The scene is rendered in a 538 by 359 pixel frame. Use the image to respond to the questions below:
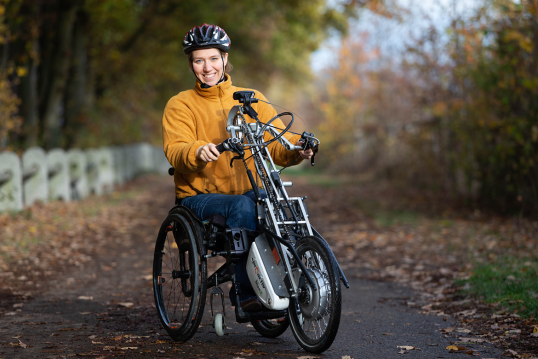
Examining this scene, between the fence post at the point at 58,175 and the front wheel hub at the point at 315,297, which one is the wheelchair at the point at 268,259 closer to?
the front wheel hub at the point at 315,297

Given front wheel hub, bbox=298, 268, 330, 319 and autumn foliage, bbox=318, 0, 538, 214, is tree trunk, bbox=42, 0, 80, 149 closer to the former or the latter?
autumn foliage, bbox=318, 0, 538, 214

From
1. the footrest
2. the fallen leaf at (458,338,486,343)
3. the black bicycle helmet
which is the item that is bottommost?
the fallen leaf at (458,338,486,343)

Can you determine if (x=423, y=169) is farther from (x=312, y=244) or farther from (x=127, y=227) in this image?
(x=312, y=244)

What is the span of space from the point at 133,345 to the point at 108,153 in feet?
48.1

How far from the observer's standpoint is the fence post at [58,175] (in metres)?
13.4

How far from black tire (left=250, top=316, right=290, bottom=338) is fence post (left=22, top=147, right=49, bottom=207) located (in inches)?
319

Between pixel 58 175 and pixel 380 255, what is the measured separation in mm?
7904

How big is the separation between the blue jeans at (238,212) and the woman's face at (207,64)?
0.85 meters

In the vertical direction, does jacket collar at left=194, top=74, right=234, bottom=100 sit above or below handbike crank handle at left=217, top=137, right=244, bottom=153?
above

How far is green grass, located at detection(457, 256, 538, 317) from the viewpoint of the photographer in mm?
5137

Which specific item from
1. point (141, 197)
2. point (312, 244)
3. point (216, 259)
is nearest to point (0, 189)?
point (216, 259)

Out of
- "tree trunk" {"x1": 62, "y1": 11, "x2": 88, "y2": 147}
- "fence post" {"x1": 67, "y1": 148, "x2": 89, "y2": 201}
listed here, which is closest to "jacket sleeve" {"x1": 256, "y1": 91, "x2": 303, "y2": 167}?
"fence post" {"x1": 67, "y1": 148, "x2": 89, "y2": 201}

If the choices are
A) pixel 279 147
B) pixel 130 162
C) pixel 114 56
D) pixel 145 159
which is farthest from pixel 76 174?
pixel 145 159

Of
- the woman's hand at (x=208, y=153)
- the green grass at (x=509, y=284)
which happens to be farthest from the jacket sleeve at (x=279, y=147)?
the green grass at (x=509, y=284)
